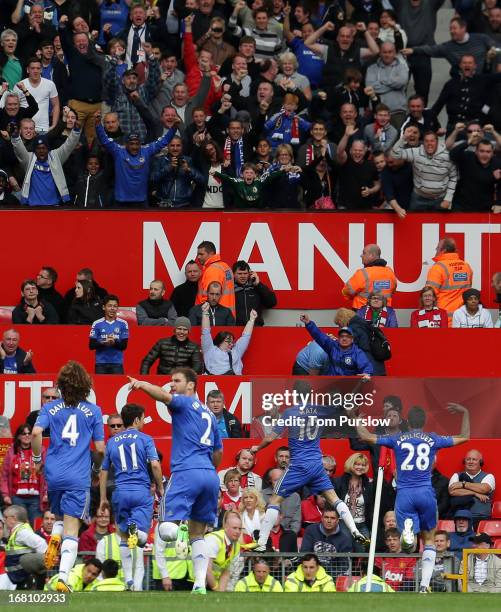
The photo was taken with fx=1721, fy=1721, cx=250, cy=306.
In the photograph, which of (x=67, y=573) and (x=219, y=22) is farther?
(x=219, y=22)

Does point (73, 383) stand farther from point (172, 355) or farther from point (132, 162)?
point (132, 162)

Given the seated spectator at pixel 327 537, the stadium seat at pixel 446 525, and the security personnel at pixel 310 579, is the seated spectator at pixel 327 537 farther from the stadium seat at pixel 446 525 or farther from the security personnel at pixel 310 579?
the stadium seat at pixel 446 525

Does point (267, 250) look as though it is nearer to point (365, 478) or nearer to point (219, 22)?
point (219, 22)

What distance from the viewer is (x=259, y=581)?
15.6m

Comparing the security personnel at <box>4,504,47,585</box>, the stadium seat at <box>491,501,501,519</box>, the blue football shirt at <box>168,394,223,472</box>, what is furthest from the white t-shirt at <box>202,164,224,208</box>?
the blue football shirt at <box>168,394,223,472</box>

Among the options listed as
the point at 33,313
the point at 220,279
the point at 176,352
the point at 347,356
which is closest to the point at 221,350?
the point at 176,352

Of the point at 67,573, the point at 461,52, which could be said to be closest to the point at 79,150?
the point at 461,52

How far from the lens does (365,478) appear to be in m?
18.1

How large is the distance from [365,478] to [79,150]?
628 centimetres

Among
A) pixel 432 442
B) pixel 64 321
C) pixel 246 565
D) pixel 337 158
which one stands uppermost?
pixel 337 158

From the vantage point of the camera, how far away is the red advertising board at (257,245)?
22.2 metres

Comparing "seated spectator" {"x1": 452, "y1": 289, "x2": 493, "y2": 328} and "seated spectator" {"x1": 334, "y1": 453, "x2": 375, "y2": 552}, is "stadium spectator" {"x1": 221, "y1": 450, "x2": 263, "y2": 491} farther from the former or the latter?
"seated spectator" {"x1": 452, "y1": 289, "x2": 493, "y2": 328}

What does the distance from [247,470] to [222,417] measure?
3.12ft

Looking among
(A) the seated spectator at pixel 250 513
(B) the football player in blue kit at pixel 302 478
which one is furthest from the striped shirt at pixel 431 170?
(A) the seated spectator at pixel 250 513
